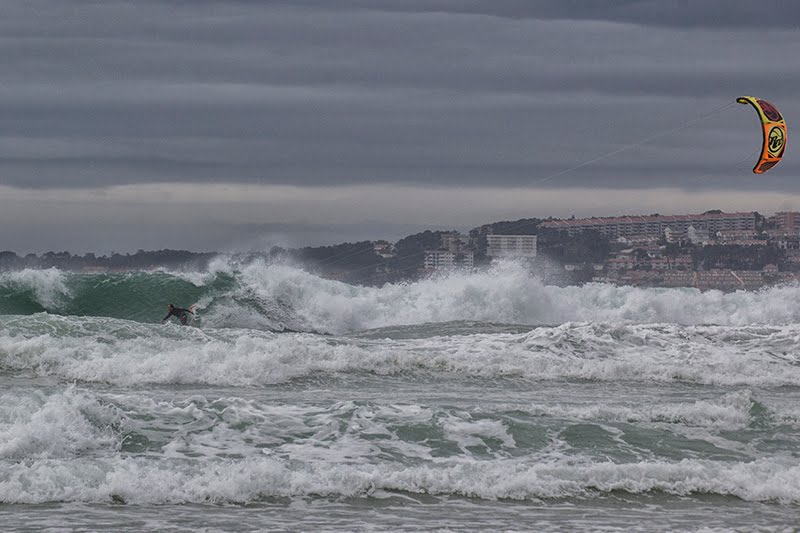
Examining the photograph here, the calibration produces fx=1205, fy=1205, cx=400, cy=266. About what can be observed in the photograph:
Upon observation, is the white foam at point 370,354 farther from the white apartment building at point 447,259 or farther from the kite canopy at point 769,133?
the white apartment building at point 447,259

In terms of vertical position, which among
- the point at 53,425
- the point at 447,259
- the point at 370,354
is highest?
the point at 447,259

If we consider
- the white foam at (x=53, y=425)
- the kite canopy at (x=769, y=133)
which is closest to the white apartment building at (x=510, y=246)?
the kite canopy at (x=769, y=133)

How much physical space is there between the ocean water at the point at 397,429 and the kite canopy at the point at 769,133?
12.0 feet

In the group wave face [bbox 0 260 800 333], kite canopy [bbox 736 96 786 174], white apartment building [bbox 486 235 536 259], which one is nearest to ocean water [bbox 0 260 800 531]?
kite canopy [bbox 736 96 786 174]

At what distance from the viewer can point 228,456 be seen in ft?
40.3

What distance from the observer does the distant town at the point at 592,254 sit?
45.3 metres

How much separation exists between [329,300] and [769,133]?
15635 mm

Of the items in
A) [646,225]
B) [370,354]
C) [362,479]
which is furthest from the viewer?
[646,225]

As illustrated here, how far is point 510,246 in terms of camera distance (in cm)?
5119

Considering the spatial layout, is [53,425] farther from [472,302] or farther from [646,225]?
[646,225]

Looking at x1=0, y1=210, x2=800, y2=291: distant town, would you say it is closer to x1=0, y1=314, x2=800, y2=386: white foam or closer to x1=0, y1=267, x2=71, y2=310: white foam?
x1=0, y1=267, x2=71, y2=310: white foam

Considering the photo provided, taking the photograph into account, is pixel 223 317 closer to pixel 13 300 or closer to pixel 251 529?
pixel 13 300

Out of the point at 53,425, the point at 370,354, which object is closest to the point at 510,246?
the point at 370,354

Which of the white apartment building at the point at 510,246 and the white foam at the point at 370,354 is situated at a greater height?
the white apartment building at the point at 510,246
